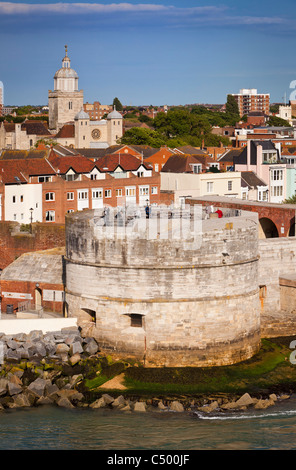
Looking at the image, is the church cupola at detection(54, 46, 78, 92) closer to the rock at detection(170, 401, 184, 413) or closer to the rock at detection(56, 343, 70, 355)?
the rock at detection(56, 343, 70, 355)

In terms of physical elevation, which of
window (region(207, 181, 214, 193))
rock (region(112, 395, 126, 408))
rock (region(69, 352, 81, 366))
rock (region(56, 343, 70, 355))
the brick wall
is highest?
window (region(207, 181, 214, 193))

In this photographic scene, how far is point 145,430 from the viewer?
22078mm

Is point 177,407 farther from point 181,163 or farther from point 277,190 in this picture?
point 181,163

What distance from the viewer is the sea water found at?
21.5 m

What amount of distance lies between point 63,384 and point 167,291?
4.25m

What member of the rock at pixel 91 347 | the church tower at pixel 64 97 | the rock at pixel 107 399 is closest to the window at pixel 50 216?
the rock at pixel 91 347

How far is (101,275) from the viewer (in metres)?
26.7

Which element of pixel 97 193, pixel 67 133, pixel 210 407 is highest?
pixel 67 133

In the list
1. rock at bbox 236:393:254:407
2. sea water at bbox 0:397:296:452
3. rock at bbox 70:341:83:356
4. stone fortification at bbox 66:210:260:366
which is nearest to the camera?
sea water at bbox 0:397:296:452

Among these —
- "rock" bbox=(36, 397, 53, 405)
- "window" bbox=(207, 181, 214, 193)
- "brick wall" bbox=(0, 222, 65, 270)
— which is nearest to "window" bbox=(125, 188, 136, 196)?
"window" bbox=(207, 181, 214, 193)

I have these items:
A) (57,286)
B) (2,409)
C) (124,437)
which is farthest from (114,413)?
(57,286)

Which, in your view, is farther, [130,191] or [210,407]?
[130,191]

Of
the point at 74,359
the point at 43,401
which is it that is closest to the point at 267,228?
the point at 74,359
